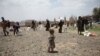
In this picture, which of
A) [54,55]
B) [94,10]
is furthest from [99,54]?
[94,10]

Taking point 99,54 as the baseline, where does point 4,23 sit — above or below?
above

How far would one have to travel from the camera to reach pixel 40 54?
12.9 m

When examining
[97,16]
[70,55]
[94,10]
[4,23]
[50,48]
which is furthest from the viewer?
[94,10]

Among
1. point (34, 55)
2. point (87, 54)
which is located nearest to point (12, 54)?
point (34, 55)

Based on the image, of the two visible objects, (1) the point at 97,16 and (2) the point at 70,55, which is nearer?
(2) the point at 70,55

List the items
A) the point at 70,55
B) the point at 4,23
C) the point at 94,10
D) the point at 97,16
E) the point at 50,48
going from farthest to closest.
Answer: the point at 94,10 < the point at 97,16 < the point at 4,23 < the point at 50,48 < the point at 70,55

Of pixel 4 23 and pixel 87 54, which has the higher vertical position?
pixel 4 23

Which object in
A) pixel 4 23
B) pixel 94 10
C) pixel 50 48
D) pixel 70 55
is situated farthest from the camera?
pixel 94 10

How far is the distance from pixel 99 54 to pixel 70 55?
1.74 m

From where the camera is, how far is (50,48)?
1467 cm

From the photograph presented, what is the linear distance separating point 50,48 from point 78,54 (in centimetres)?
257

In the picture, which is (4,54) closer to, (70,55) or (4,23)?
(70,55)

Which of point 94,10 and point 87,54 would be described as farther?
point 94,10

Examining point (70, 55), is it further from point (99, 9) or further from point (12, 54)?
point (99, 9)
